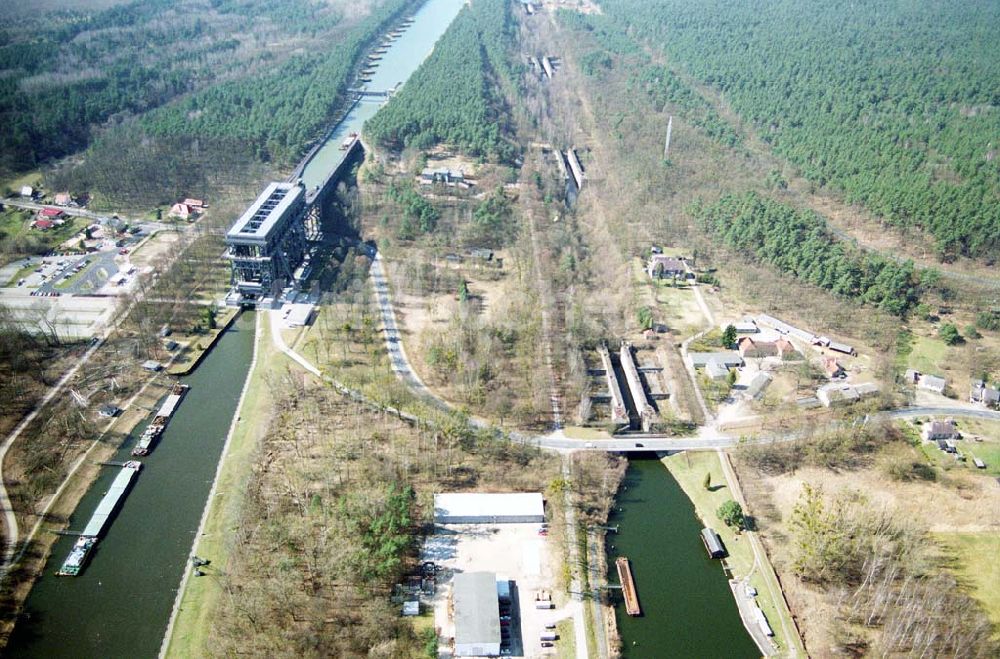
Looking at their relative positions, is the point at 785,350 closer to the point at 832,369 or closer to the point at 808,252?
the point at 832,369

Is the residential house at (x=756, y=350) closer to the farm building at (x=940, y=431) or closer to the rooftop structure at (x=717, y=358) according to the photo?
the rooftop structure at (x=717, y=358)

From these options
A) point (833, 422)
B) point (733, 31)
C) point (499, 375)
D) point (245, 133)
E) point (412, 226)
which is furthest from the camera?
point (733, 31)

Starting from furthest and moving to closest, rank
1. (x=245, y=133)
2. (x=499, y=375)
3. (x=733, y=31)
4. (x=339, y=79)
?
1. (x=733, y=31)
2. (x=339, y=79)
3. (x=245, y=133)
4. (x=499, y=375)

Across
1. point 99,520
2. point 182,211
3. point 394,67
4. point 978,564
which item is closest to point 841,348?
point 978,564

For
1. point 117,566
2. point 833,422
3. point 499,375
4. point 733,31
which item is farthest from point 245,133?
point 733,31

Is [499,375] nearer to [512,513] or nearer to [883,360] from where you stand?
[512,513]

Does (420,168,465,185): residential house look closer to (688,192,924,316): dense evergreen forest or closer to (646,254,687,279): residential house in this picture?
(646,254,687,279): residential house
